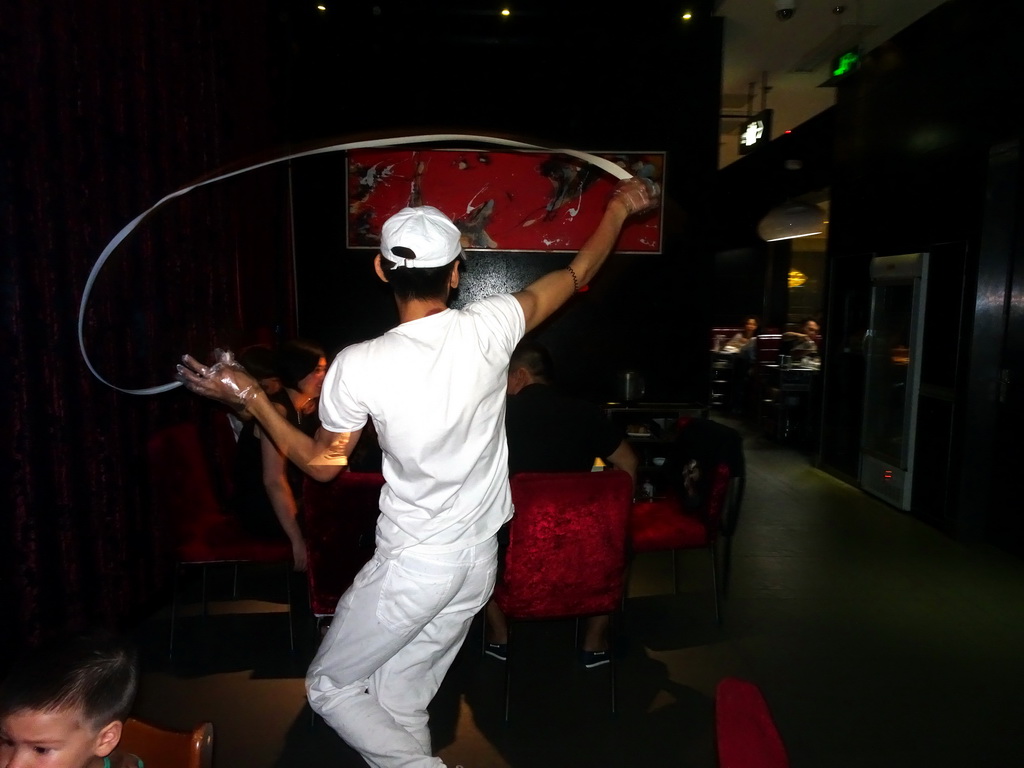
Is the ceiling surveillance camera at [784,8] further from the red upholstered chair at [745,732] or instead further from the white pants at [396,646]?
the red upholstered chair at [745,732]

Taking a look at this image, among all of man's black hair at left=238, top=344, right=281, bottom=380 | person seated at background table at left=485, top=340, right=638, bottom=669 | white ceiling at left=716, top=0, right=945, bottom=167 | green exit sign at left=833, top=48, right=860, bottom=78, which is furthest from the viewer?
green exit sign at left=833, top=48, right=860, bottom=78

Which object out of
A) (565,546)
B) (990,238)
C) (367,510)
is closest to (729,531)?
(565,546)

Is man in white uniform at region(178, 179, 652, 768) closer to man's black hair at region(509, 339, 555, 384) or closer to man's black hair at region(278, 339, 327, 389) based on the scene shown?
man's black hair at region(509, 339, 555, 384)

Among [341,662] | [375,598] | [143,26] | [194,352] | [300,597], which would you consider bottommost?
[300,597]

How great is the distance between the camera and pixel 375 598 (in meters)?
1.64

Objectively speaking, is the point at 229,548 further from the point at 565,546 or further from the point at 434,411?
the point at 434,411

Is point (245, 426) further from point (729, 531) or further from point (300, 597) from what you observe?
point (729, 531)

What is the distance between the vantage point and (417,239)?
1.60 metres

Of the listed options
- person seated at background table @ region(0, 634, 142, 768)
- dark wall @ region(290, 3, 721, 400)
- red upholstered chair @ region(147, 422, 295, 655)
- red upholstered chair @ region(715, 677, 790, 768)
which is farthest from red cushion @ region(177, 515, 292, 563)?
dark wall @ region(290, 3, 721, 400)

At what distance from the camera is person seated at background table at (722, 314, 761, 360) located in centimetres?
992

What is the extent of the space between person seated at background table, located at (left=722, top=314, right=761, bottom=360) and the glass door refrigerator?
12.8ft

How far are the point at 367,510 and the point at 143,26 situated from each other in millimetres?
2466

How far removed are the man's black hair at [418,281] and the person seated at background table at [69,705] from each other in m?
0.90

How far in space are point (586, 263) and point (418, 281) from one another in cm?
49
